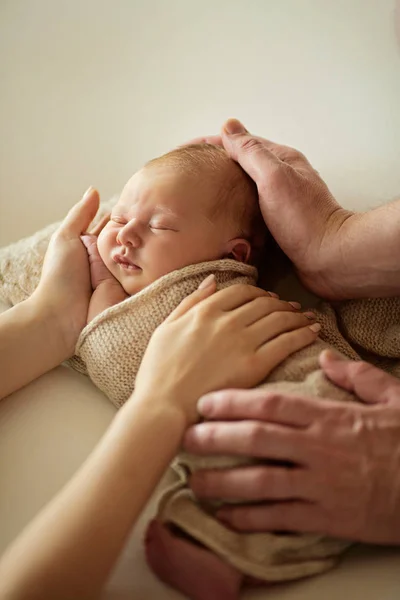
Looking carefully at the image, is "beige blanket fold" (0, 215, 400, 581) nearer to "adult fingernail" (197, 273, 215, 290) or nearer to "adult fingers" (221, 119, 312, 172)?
"adult fingernail" (197, 273, 215, 290)

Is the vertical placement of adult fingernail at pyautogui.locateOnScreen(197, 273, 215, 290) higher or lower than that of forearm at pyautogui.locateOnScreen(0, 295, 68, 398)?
lower

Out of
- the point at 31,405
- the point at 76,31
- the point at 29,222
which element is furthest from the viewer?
the point at 76,31

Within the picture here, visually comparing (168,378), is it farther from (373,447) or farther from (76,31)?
(76,31)

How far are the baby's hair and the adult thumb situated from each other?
0.06ft

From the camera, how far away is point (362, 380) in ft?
2.52

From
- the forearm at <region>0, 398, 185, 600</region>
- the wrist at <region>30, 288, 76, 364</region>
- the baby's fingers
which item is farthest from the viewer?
the wrist at <region>30, 288, 76, 364</region>

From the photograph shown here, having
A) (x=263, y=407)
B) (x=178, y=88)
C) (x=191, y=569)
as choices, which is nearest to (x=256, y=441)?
(x=263, y=407)

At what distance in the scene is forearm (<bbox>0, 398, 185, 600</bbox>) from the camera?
0.57 m

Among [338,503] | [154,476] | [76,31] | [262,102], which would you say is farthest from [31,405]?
[76,31]

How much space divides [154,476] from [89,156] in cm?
102

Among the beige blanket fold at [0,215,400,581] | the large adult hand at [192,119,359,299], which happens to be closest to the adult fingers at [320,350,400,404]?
the beige blanket fold at [0,215,400,581]

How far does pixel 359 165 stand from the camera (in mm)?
1249

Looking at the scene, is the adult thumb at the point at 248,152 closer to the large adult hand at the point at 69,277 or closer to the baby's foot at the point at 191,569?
the large adult hand at the point at 69,277

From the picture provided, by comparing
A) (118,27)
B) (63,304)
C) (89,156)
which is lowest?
(63,304)
